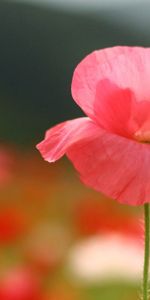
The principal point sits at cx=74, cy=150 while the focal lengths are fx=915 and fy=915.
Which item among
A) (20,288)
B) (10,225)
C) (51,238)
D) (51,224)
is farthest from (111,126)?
(51,224)

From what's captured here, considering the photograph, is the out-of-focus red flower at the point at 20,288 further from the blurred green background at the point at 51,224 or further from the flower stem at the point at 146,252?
the flower stem at the point at 146,252

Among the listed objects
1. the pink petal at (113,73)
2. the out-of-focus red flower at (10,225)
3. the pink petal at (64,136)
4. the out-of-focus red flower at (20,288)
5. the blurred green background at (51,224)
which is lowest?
the blurred green background at (51,224)

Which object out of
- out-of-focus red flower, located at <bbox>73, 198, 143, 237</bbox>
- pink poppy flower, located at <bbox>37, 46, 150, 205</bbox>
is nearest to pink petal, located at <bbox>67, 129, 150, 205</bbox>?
pink poppy flower, located at <bbox>37, 46, 150, 205</bbox>

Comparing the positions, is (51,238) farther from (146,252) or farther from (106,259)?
(146,252)

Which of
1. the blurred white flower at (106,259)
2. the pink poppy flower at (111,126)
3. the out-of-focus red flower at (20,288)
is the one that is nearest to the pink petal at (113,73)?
the pink poppy flower at (111,126)

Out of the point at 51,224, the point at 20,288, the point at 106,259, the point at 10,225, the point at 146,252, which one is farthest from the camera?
the point at 51,224

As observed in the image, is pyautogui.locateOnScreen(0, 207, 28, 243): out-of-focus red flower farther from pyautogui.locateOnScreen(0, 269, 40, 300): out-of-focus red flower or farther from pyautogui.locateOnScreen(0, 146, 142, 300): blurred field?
pyautogui.locateOnScreen(0, 269, 40, 300): out-of-focus red flower

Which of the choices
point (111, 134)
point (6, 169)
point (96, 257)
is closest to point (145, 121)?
point (111, 134)
